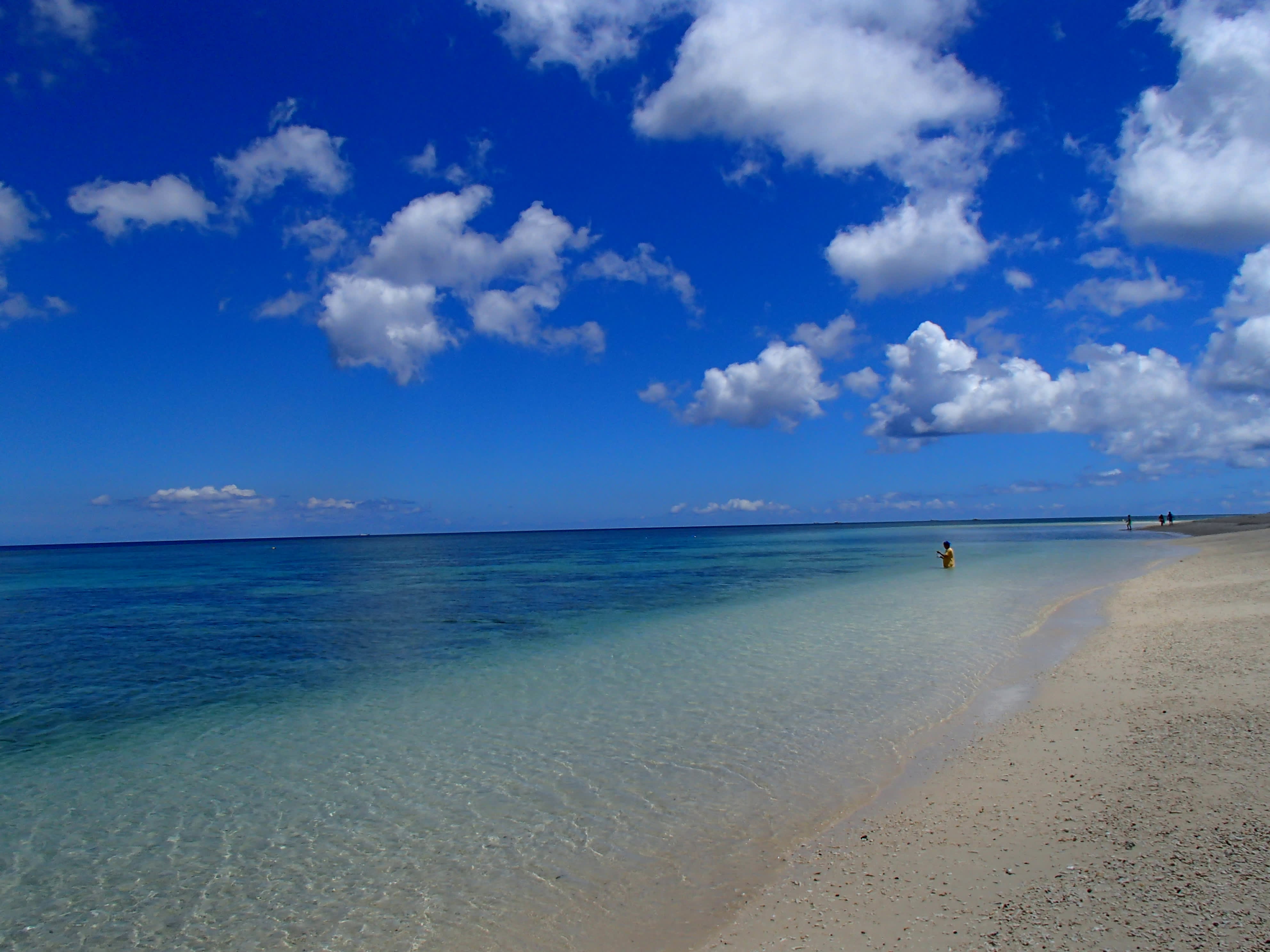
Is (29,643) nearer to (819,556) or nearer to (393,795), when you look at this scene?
(393,795)

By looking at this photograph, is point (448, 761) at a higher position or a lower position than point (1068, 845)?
lower

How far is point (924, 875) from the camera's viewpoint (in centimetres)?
596

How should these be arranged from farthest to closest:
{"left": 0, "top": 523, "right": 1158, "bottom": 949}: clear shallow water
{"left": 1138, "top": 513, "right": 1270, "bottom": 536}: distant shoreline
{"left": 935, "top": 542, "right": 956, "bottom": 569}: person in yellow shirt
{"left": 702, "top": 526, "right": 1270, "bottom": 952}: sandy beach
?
{"left": 1138, "top": 513, "right": 1270, "bottom": 536}: distant shoreline < {"left": 935, "top": 542, "right": 956, "bottom": 569}: person in yellow shirt < {"left": 0, "top": 523, "right": 1158, "bottom": 949}: clear shallow water < {"left": 702, "top": 526, "right": 1270, "bottom": 952}: sandy beach

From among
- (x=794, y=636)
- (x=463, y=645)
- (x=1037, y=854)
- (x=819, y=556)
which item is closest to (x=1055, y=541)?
(x=819, y=556)

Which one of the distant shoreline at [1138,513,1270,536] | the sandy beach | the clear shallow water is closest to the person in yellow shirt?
the clear shallow water

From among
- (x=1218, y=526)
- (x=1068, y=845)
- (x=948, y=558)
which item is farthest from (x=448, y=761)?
(x=1218, y=526)

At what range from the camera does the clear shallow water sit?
6316 mm

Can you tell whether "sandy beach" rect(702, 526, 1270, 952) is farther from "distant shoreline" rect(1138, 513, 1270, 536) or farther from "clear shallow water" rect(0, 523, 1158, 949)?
"distant shoreline" rect(1138, 513, 1270, 536)

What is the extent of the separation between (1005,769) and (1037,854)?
2485 millimetres

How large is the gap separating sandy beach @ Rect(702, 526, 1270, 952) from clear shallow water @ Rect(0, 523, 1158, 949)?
2.66 feet

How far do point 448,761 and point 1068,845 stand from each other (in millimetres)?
7657

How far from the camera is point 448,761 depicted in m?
10.1

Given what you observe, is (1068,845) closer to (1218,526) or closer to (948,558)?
(948,558)

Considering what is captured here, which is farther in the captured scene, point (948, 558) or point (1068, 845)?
point (948, 558)
